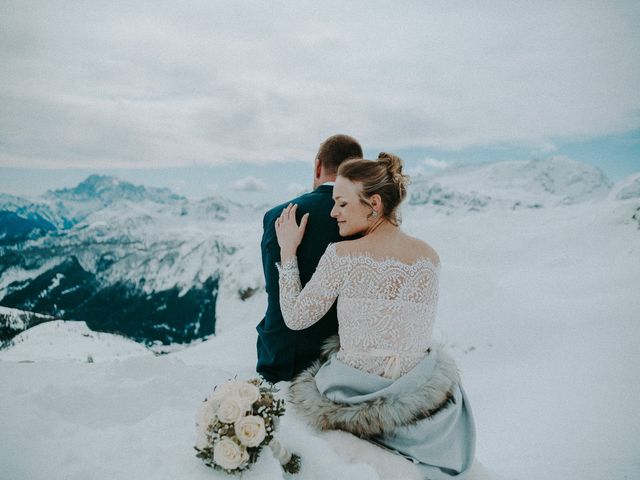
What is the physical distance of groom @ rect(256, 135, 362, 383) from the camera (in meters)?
4.28

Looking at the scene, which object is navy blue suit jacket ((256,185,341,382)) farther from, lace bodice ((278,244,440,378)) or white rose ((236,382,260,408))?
white rose ((236,382,260,408))

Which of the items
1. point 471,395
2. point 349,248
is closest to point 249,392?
point 349,248

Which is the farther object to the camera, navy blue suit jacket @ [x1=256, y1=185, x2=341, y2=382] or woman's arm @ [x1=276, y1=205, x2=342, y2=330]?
navy blue suit jacket @ [x1=256, y1=185, x2=341, y2=382]

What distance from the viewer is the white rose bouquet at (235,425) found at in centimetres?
276

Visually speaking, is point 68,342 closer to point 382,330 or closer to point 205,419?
point 205,419

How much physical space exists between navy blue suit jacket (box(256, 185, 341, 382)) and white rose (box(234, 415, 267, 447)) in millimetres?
1578

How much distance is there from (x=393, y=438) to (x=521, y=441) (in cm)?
482

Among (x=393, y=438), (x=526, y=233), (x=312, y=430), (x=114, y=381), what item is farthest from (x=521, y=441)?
(x=526, y=233)

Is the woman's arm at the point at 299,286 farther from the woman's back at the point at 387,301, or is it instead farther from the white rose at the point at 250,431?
the white rose at the point at 250,431

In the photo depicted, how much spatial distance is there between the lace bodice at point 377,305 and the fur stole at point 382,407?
0.81ft

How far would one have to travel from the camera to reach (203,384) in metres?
5.07

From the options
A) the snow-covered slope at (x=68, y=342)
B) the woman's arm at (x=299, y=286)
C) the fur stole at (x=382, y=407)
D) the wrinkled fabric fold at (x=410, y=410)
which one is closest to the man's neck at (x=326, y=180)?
the woman's arm at (x=299, y=286)

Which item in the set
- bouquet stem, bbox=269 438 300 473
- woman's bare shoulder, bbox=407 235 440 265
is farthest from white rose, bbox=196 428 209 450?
woman's bare shoulder, bbox=407 235 440 265

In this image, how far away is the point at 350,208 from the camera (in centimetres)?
361
